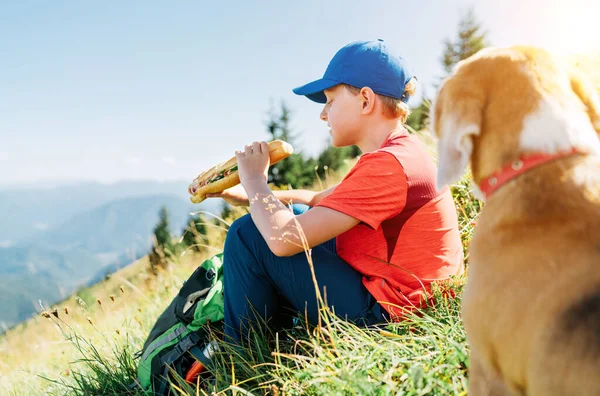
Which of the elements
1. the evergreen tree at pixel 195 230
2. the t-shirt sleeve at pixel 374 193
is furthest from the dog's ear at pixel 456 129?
the evergreen tree at pixel 195 230

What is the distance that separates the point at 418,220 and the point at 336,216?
1.62 feet

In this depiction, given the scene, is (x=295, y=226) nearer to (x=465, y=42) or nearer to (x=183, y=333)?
(x=183, y=333)

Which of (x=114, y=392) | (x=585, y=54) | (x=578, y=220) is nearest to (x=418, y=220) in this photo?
(x=585, y=54)

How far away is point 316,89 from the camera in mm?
2873

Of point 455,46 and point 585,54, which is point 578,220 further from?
point 455,46

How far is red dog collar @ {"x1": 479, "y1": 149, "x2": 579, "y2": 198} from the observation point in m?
1.34

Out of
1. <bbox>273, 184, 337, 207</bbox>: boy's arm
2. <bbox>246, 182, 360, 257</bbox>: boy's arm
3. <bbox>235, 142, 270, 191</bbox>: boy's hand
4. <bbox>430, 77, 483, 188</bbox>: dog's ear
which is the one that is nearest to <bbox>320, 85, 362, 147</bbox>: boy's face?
<bbox>235, 142, 270, 191</bbox>: boy's hand

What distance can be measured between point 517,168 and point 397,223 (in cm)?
115

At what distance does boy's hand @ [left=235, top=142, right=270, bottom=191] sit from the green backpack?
908 millimetres

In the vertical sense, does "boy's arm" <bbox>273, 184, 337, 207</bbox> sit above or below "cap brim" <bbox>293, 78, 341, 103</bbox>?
below

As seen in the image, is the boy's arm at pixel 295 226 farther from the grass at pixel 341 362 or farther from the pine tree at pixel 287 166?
the pine tree at pixel 287 166

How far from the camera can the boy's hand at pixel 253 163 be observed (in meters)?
2.70

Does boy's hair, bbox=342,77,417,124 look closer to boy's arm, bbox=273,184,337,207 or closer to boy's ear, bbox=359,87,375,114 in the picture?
boy's ear, bbox=359,87,375,114

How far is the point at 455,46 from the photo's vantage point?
34.2 m
